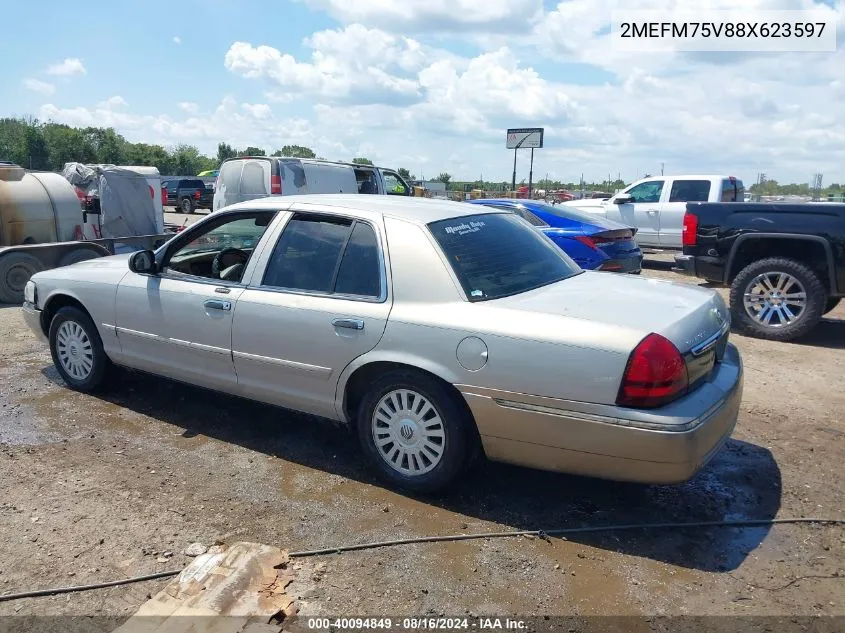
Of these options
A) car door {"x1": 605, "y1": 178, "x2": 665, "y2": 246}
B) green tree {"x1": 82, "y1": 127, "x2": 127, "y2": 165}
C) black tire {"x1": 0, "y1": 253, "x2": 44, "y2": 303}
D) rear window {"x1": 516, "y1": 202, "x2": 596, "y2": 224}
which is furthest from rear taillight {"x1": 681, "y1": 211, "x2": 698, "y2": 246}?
green tree {"x1": 82, "y1": 127, "x2": 127, "y2": 165}

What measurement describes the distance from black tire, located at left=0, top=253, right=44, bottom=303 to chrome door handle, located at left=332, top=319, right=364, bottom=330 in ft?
23.1

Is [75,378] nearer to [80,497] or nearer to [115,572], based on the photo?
[80,497]

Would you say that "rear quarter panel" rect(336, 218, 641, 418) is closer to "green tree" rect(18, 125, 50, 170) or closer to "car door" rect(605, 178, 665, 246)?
"car door" rect(605, 178, 665, 246)

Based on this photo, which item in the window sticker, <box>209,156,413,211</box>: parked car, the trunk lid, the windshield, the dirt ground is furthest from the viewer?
<box>209,156,413,211</box>: parked car

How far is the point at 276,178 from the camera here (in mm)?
12211

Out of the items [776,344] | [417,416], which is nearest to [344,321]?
[417,416]

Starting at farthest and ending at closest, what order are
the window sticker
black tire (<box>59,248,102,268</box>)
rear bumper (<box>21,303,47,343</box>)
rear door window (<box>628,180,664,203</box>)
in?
1. rear door window (<box>628,180,664,203</box>)
2. black tire (<box>59,248,102,268</box>)
3. rear bumper (<box>21,303,47,343</box>)
4. the window sticker

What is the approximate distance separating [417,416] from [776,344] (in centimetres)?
534

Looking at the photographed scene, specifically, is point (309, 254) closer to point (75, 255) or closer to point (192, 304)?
point (192, 304)

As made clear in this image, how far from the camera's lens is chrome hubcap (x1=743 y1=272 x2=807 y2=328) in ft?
24.7

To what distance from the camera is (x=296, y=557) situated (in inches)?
129

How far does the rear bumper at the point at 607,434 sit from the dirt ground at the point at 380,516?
1.31ft

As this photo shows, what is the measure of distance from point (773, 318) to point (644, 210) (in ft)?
22.4

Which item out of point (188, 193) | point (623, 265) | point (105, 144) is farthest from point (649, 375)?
point (105, 144)
